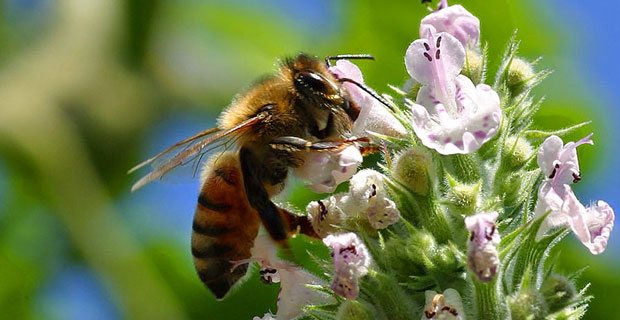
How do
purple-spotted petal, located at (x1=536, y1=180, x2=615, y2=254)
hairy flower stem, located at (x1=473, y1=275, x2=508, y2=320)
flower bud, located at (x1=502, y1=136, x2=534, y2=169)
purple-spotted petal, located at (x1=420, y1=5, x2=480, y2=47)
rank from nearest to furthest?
1. hairy flower stem, located at (x1=473, y1=275, x2=508, y2=320)
2. purple-spotted petal, located at (x1=536, y1=180, x2=615, y2=254)
3. flower bud, located at (x1=502, y1=136, x2=534, y2=169)
4. purple-spotted petal, located at (x1=420, y1=5, x2=480, y2=47)

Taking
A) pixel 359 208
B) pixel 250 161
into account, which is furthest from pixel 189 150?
pixel 359 208

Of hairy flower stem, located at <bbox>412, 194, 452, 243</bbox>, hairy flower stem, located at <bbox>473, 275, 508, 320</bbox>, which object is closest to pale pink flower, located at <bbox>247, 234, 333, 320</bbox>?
hairy flower stem, located at <bbox>412, 194, 452, 243</bbox>

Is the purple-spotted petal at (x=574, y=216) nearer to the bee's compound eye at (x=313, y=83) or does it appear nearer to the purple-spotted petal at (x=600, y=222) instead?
the purple-spotted petal at (x=600, y=222)

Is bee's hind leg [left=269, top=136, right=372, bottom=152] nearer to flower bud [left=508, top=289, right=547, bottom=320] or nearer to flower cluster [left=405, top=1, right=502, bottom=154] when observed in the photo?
flower cluster [left=405, top=1, right=502, bottom=154]

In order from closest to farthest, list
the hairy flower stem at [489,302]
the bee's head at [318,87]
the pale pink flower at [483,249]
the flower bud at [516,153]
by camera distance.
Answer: the pale pink flower at [483,249] → the hairy flower stem at [489,302] → the flower bud at [516,153] → the bee's head at [318,87]

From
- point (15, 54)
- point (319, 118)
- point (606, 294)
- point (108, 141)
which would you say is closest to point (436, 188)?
point (319, 118)

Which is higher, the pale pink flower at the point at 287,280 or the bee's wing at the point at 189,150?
the bee's wing at the point at 189,150

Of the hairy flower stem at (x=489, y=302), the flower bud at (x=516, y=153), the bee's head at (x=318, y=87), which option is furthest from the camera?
the bee's head at (x=318, y=87)

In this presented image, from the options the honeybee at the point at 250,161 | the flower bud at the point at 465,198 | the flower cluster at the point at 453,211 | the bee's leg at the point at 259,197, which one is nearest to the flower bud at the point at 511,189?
the flower cluster at the point at 453,211
